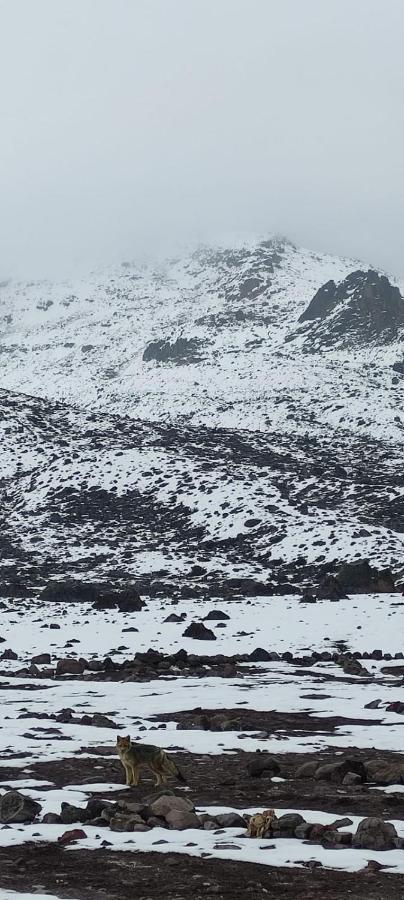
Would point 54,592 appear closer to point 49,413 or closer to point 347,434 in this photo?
point 49,413

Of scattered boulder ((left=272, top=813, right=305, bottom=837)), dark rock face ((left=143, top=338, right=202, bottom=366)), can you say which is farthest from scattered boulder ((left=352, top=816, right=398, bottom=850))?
dark rock face ((left=143, top=338, right=202, bottom=366))

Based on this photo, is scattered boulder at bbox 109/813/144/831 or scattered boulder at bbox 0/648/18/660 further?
scattered boulder at bbox 0/648/18/660

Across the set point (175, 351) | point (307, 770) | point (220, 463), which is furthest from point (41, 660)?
point (175, 351)

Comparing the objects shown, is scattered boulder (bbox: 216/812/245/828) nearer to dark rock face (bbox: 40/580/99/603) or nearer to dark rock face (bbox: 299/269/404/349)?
dark rock face (bbox: 40/580/99/603)

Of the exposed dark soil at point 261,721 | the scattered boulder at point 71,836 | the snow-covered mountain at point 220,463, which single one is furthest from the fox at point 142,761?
the snow-covered mountain at point 220,463

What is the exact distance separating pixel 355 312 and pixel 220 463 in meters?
99.2

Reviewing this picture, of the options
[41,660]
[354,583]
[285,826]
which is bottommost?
[354,583]

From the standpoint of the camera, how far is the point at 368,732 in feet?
48.2

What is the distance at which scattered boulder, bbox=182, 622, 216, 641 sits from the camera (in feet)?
88.6

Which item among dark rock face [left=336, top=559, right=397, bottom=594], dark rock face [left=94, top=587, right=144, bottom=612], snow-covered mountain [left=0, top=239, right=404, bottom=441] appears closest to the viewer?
dark rock face [left=94, top=587, right=144, bottom=612]

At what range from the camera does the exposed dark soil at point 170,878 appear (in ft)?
22.3

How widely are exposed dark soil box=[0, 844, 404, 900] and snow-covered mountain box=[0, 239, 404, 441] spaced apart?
86.5m

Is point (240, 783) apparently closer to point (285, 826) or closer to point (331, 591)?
point (285, 826)

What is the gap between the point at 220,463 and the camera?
59969 millimetres
